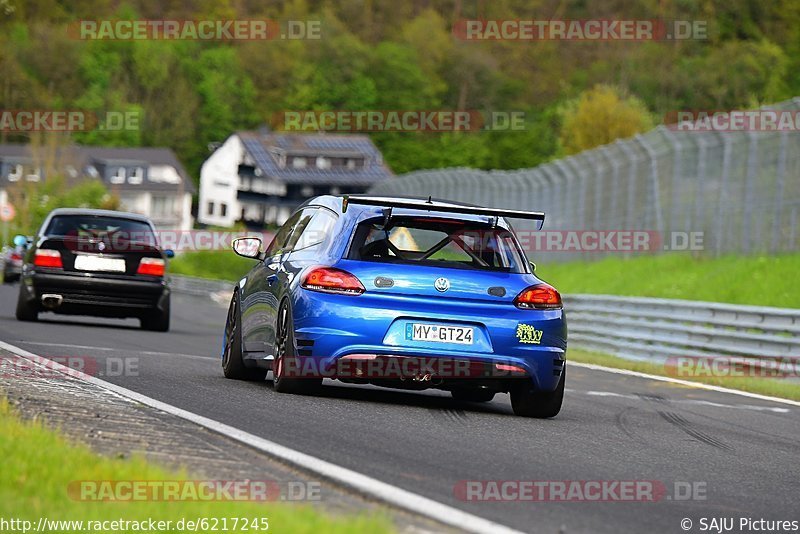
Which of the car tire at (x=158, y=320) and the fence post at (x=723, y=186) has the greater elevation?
the fence post at (x=723, y=186)

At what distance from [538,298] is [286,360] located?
1.74m

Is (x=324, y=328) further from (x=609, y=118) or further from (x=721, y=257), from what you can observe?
(x=609, y=118)

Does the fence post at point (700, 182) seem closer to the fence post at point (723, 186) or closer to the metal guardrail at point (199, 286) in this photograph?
the fence post at point (723, 186)

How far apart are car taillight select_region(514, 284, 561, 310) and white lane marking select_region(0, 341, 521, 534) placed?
8.45ft

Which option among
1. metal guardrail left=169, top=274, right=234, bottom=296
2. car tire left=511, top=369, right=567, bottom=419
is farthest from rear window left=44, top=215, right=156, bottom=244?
metal guardrail left=169, top=274, right=234, bottom=296

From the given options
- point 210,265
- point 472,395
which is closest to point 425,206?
point 472,395

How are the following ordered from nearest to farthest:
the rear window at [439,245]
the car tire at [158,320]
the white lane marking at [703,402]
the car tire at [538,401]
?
the rear window at [439,245] → the car tire at [538,401] → the white lane marking at [703,402] → the car tire at [158,320]

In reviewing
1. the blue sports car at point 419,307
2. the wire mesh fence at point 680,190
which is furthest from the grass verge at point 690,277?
the blue sports car at point 419,307

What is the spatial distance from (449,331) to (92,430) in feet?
10.8

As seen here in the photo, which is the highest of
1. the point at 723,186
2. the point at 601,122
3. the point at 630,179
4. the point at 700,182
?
the point at 601,122

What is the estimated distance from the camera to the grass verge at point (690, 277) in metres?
27.1

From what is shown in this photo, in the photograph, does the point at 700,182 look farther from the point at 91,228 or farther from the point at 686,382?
the point at 91,228

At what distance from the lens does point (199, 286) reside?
6944 centimetres

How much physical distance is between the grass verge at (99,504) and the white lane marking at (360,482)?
1.12 ft
